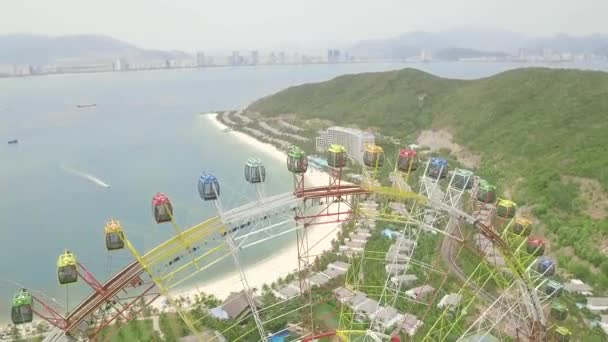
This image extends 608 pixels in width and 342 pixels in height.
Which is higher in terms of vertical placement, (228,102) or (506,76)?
(506,76)

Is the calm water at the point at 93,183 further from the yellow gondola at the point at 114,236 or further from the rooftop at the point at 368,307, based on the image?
the yellow gondola at the point at 114,236

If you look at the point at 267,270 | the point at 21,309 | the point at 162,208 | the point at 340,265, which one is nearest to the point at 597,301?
the point at 340,265

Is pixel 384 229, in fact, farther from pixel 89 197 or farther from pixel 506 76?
pixel 506 76

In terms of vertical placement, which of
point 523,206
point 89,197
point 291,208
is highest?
point 291,208

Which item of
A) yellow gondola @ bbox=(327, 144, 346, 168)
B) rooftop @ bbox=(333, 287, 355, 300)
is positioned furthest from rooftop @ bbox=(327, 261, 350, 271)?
yellow gondola @ bbox=(327, 144, 346, 168)

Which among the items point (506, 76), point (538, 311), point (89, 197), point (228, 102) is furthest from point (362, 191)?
point (228, 102)

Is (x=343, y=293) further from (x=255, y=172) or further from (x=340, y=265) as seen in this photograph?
(x=255, y=172)
